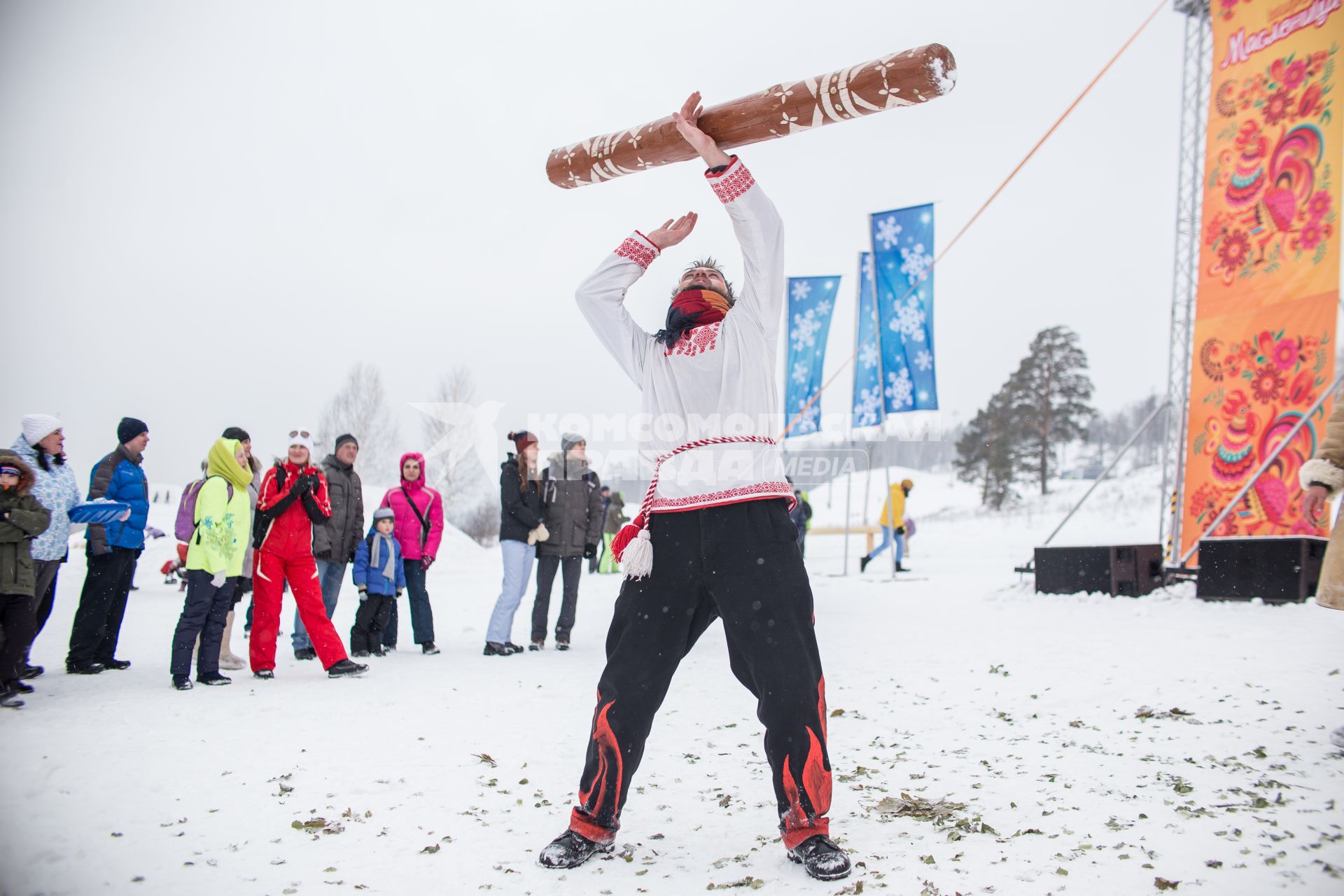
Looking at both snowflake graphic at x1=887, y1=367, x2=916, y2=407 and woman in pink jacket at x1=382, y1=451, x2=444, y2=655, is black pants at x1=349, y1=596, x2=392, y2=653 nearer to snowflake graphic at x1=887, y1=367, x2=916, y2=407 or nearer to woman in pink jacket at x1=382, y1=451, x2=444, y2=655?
woman in pink jacket at x1=382, y1=451, x2=444, y2=655

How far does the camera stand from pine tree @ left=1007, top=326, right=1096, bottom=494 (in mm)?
39656

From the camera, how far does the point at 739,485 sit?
2434 mm

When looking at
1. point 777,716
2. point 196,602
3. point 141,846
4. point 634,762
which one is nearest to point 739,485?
point 777,716

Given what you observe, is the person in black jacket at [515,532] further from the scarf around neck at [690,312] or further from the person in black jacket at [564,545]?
the scarf around neck at [690,312]

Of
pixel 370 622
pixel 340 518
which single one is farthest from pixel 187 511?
pixel 370 622

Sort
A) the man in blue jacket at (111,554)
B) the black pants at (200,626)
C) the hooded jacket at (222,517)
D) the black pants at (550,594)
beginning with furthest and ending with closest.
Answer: the black pants at (550,594)
the man in blue jacket at (111,554)
the hooded jacket at (222,517)
the black pants at (200,626)

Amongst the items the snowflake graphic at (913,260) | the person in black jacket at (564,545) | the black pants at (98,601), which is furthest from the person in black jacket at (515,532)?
the snowflake graphic at (913,260)

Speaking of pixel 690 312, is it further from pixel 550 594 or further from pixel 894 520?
pixel 894 520

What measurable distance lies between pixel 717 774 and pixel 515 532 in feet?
12.3

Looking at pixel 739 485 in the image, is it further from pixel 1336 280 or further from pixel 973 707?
pixel 1336 280

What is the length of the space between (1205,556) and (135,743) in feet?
25.6

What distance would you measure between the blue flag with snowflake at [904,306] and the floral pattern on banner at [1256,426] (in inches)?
150

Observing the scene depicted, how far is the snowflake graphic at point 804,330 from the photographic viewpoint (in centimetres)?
1445

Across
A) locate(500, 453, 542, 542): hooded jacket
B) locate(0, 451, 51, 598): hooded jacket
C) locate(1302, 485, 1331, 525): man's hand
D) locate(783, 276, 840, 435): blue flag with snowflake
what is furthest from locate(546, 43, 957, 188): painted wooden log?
locate(783, 276, 840, 435): blue flag with snowflake
